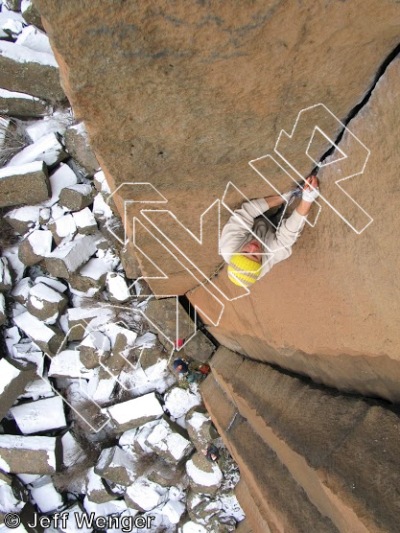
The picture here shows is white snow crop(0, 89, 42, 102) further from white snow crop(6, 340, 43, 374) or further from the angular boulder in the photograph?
white snow crop(6, 340, 43, 374)

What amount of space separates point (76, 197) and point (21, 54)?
1.18 m

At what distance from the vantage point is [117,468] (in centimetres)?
339

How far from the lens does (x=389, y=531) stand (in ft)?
3.26

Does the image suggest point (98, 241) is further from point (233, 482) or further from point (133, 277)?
point (233, 482)

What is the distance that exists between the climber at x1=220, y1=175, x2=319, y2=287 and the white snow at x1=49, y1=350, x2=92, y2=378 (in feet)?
8.11

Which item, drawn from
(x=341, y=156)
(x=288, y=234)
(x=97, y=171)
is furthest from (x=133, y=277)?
(x=341, y=156)

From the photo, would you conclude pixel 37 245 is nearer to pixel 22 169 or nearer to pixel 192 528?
pixel 22 169

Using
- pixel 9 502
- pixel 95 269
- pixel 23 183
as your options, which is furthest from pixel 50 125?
pixel 9 502

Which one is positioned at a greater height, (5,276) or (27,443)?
(5,276)

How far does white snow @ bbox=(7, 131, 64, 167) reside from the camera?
343cm

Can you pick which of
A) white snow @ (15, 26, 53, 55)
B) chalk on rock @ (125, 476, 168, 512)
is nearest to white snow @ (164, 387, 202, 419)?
chalk on rock @ (125, 476, 168, 512)

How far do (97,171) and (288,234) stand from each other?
2.44 metres

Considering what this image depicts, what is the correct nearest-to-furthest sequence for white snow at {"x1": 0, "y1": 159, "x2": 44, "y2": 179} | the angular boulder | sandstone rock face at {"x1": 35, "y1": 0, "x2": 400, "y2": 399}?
sandstone rock face at {"x1": 35, "y1": 0, "x2": 400, "y2": 399}, white snow at {"x1": 0, "y1": 159, "x2": 44, "y2": 179}, the angular boulder

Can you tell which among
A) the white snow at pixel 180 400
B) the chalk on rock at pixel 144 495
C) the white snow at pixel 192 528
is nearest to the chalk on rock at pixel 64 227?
the white snow at pixel 180 400
